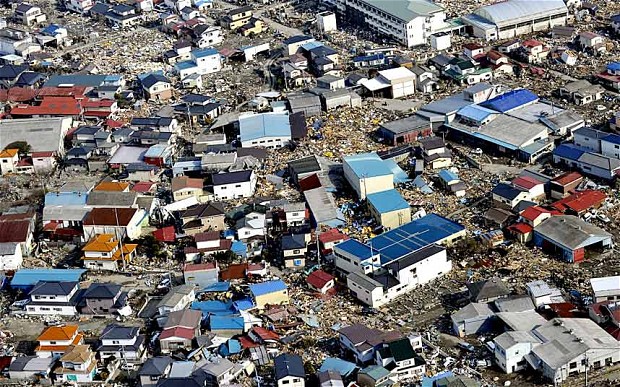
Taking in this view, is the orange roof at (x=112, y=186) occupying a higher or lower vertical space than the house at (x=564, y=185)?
higher

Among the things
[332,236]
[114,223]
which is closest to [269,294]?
[332,236]

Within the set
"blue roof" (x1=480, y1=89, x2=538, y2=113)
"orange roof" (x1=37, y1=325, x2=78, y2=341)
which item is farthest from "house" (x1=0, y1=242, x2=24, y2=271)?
"blue roof" (x1=480, y1=89, x2=538, y2=113)

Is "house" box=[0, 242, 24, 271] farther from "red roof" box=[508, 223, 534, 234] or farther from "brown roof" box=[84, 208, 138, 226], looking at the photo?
"red roof" box=[508, 223, 534, 234]

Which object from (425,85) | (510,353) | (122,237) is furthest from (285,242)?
(425,85)

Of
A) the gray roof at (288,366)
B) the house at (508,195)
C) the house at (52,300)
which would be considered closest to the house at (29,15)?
the house at (52,300)

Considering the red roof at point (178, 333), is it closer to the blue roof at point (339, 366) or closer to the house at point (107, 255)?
the blue roof at point (339, 366)

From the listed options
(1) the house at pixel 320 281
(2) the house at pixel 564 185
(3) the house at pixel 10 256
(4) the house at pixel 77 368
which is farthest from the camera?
(2) the house at pixel 564 185
